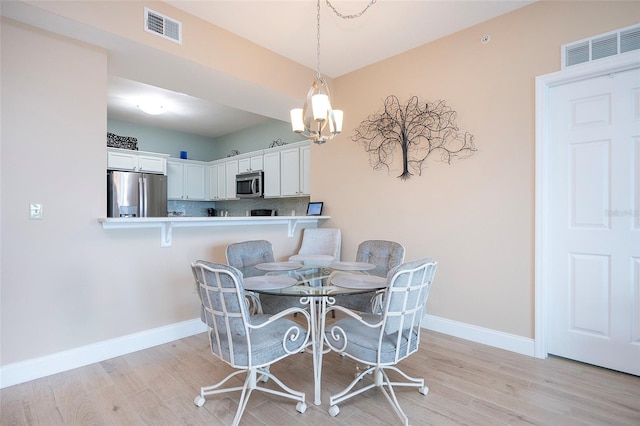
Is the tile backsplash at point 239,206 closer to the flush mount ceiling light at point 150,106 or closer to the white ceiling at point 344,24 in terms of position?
the flush mount ceiling light at point 150,106

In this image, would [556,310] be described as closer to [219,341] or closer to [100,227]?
[219,341]

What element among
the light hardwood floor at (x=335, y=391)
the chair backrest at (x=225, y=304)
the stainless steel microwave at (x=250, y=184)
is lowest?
the light hardwood floor at (x=335, y=391)

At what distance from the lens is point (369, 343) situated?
175cm

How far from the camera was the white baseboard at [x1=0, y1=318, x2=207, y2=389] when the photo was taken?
2186mm

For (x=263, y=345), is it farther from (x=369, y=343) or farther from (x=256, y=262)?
(x=256, y=262)

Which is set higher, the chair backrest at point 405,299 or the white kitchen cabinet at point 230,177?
the white kitchen cabinet at point 230,177

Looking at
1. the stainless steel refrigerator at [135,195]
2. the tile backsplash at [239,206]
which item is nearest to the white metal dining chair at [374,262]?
the tile backsplash at [239,206]

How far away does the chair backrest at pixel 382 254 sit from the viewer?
104 inches

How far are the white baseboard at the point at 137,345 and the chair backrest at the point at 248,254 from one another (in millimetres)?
939

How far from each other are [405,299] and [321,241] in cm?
227

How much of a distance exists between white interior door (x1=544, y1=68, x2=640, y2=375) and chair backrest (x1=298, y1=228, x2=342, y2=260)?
209cm

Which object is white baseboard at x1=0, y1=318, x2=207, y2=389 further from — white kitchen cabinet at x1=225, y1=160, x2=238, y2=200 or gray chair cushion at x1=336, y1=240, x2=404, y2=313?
white kitchen cabinet at x1=225, y1=160, x2=238, y2=200

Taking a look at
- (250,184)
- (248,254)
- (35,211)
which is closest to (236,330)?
(248,254)

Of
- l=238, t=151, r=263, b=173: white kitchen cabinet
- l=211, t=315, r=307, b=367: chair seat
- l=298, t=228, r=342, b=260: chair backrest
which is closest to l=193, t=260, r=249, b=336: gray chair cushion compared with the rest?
l=211, t=315, r=307, b=367: chair seat
